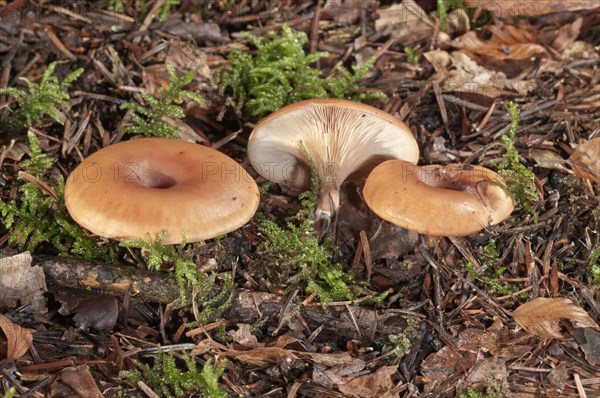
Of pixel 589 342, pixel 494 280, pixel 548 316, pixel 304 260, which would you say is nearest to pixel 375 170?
pixel 304 260

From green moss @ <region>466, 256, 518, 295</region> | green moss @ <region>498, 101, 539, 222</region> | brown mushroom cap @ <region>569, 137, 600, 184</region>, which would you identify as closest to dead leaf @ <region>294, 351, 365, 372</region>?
green moss @ <region>466, 256, 518, 295</region>

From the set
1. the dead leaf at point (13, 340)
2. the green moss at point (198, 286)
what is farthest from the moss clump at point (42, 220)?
the dead leaf at point (13, 340)

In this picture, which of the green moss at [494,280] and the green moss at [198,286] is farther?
the green moss at [494,280]

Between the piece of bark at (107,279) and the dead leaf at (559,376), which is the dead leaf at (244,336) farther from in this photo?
the dead leaf at (559,376)

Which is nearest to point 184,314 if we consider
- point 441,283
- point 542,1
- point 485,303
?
point 441,283

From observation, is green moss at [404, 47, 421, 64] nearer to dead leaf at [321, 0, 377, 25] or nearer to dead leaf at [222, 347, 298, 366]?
dead leaf at [321, 0, 377, 25]

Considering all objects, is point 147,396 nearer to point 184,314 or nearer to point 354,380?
point 184,314

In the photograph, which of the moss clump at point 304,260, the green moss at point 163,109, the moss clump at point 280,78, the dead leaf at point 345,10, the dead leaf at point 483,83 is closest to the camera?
the moss clump at point 304,260
